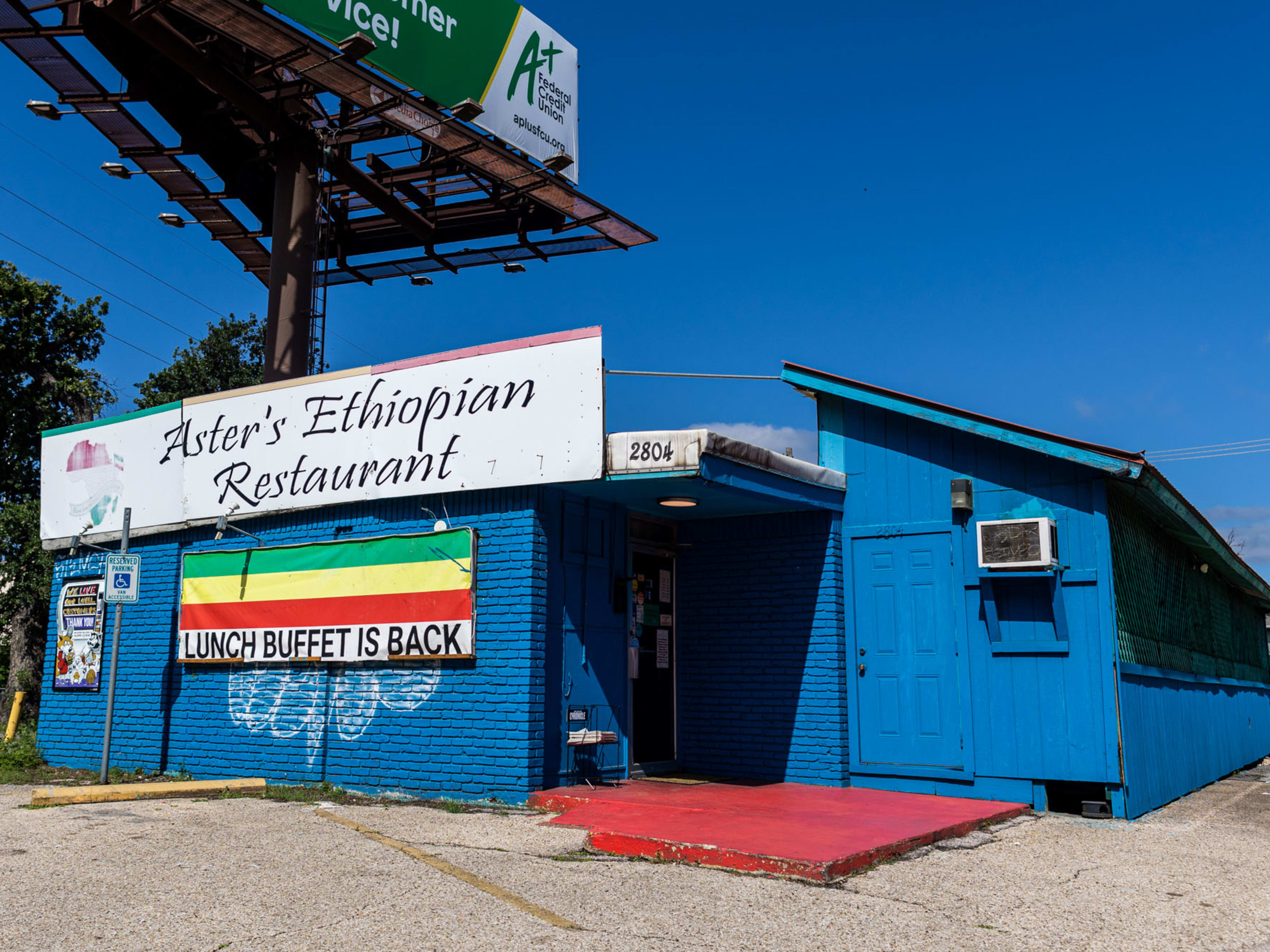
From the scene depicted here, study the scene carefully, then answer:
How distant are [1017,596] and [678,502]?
340 cm

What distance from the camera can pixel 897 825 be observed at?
26.7 ft

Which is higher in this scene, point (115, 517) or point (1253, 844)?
point (115, 517)

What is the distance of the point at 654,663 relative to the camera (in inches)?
446

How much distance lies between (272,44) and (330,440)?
5.12 meters

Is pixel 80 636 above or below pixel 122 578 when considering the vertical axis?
below

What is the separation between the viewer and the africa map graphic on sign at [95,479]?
12867 millimetres

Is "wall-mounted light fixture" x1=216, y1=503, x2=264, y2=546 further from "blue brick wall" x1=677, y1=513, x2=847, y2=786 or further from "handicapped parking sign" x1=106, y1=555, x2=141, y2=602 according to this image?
"blue brick wall" x1=677, y1=513, x2=847, y2=786

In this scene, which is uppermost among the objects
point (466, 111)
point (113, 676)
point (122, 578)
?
point (466, 111)

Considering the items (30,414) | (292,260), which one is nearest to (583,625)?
(292,260)

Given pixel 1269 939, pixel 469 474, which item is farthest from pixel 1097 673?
pixel 469 474

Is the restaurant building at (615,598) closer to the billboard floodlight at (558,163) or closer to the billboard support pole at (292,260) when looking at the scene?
the billboard support pole at (292,260)

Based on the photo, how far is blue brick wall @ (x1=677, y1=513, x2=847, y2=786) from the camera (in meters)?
10.8

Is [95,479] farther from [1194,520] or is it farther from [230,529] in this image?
[1194,520]

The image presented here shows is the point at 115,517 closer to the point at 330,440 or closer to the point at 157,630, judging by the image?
the point at 157,630
